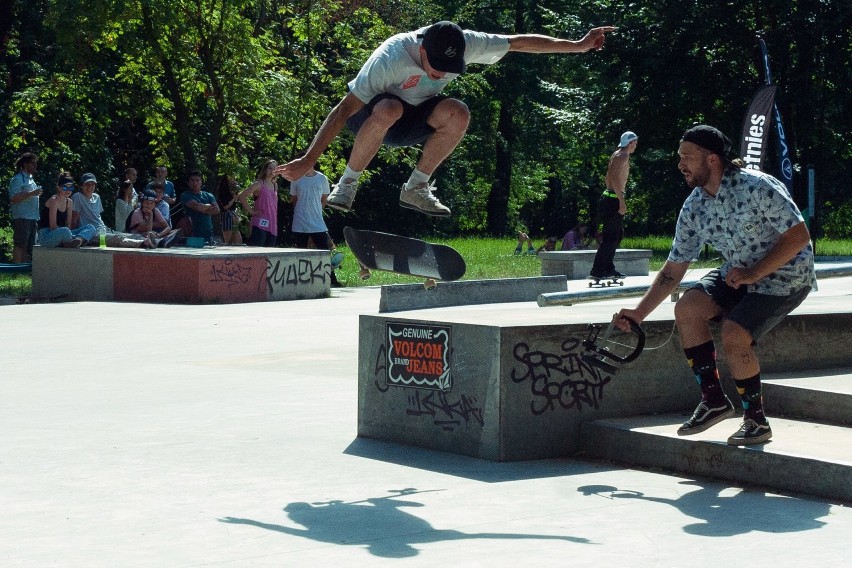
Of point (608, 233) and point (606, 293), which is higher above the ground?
point (608, 233)

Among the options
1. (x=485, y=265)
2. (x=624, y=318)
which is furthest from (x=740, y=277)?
(x=485, y=265)

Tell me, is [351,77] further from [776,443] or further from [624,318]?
[776,443]

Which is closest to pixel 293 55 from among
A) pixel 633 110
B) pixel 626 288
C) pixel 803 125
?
pixel 633 110

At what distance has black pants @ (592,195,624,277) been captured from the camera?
51.4ft

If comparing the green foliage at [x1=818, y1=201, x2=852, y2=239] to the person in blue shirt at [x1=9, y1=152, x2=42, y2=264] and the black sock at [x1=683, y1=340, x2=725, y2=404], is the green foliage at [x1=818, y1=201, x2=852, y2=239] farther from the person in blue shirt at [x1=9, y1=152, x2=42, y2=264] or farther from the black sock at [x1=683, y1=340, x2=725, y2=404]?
the black sock at [x1=683, y1=340, x2=725, y2=404]

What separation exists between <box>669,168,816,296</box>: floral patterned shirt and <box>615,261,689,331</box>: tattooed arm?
0.23m

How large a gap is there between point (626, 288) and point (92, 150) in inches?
879

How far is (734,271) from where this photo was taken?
5.73m

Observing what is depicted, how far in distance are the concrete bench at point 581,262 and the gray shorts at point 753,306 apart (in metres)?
13.6

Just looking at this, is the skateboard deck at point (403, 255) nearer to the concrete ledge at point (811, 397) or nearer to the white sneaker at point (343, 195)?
the white sneaker at point (343, 195)

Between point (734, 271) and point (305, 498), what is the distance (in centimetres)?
235

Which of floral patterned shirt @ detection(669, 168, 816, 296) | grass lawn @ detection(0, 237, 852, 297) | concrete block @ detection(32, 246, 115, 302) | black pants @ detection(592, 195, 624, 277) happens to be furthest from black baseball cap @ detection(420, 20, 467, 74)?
concrete block @ detection(32, 246, 115, 302)

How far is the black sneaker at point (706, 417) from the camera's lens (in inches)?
235

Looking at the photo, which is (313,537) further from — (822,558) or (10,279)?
(10,279)
